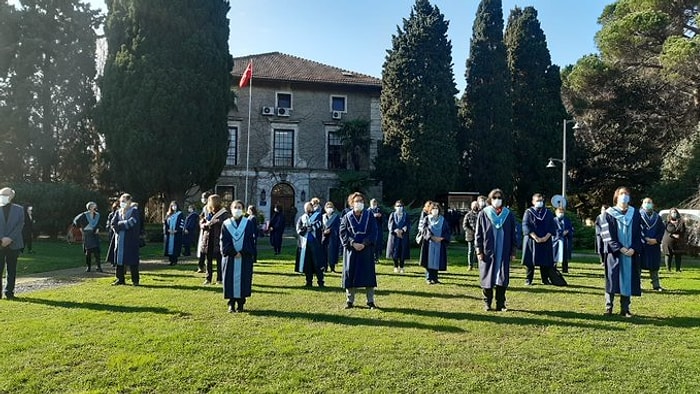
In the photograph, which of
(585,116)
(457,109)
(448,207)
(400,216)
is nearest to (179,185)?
(448,207)

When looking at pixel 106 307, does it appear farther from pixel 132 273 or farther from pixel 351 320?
pixel 351 320

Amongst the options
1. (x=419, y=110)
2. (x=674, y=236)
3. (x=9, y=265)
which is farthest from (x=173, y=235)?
(x=419, y=110)

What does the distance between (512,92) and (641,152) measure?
855cm

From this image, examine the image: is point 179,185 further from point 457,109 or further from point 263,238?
point 457,109

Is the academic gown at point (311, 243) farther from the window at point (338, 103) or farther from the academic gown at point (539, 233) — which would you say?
the window at point (338, 103)

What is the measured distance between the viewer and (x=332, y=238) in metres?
13.4

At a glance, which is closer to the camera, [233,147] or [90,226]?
[90,226]

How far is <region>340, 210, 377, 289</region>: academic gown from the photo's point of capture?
8.41 metres

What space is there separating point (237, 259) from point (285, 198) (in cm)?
2730

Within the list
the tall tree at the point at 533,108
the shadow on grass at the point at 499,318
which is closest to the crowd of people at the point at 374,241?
the shadow on grass at the point at 499,318

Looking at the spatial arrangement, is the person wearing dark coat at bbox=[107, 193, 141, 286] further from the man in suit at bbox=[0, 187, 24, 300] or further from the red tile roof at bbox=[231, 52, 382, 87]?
the red tile roof at bbox=[231, 52, 382, 87]

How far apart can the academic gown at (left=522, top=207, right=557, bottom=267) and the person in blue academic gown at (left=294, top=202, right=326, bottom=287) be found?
14.0 feet

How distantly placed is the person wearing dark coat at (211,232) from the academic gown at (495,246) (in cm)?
540

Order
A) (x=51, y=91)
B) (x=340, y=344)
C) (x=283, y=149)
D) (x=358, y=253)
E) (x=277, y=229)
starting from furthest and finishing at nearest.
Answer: (x=283, y=149) < (x=51, y=91) < (x=277, y=229) < (x=358, y=253) < (x=340, y=344)
